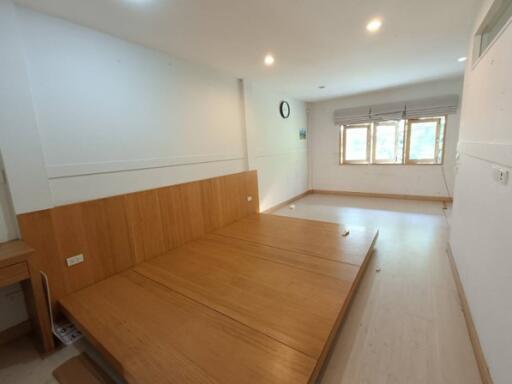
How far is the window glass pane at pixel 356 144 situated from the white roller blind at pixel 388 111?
42cm

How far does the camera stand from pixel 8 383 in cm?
147

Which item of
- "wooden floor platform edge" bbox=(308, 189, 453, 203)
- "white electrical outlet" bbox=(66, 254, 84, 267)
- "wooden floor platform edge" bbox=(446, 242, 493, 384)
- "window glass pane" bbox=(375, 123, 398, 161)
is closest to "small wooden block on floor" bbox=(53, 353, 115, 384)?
"white electrical outlet" bbox=(66, 254, 84, 267)

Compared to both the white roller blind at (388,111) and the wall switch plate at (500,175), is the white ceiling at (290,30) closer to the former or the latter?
the white roller blind at (388,111)

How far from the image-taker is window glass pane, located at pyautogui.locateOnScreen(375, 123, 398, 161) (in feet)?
17.8

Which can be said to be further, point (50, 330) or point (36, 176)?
point (36, 176)

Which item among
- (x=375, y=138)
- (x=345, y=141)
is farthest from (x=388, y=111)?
(x=345, y=141)

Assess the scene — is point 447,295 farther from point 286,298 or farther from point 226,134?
point 226,134

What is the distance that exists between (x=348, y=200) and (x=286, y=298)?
437cm

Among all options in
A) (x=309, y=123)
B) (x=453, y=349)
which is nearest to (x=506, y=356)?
(x=453, y=349)

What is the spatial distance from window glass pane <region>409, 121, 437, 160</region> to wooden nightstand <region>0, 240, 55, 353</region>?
251 inches

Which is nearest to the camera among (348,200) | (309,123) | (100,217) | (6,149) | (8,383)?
(8,383)

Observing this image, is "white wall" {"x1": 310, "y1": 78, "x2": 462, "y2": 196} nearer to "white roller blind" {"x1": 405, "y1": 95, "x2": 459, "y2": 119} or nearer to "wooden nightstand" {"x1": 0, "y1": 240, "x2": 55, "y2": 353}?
"white roller blind" {"x1": 405, "y1": 95, "x2": 459, "y2": 119}

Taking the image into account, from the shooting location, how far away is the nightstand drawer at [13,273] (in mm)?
1495

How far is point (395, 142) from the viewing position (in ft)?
17.7
